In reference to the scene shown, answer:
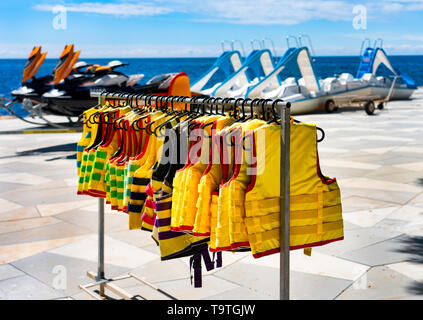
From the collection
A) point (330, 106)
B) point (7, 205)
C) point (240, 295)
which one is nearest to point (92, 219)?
point (7, 205)

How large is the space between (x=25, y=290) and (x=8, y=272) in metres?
0.51

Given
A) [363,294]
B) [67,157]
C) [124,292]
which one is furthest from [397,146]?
[124,292]

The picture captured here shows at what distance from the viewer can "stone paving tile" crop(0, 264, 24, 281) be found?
4863mm

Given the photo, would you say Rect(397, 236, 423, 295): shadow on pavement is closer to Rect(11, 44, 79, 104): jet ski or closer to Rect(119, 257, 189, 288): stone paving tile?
Rect(119, 257, 189, 288): stone paving tile

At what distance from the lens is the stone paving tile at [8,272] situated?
486 cm

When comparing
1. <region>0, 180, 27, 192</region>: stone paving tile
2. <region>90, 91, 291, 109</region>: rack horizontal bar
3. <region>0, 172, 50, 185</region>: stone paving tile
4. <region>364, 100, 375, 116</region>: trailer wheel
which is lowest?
<region>0, 180, 27, 192</region>: stone paving tile

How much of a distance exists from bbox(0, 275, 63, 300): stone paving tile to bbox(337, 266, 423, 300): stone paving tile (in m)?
2.53

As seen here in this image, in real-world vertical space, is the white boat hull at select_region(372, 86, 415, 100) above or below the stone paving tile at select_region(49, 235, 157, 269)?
above

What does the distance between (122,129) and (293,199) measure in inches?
65.9

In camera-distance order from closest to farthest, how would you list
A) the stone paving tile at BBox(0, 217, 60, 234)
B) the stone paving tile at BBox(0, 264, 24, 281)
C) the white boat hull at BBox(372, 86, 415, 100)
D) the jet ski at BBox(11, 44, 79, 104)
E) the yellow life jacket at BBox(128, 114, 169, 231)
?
1. the yellow life jacket at BBox(128, 114, 169, 231)
2. the stone paving tile at BBox(0, 264, 24, 281)
3. the stone paving tile at BBox(0, 217, 60, 234)
4. the jet ski at BBox(11, 44, 79, 104)
5. the white boat hull at BBox(372, 86, 415, 100)

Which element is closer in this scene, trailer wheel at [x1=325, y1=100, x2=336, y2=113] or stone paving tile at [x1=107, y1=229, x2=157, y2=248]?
stone paving tile at [x1=107, y1=229, x2=157, y2=248]

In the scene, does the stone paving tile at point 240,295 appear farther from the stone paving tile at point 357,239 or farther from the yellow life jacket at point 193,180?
the yellow life jacket at point 193,180

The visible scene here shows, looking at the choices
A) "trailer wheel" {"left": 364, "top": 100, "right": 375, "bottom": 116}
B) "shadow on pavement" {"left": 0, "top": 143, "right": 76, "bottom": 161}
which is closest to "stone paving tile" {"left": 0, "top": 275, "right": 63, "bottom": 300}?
"shadow on pavement" {"left": 0, "top": 143, "right": 76, "bottom": 161}

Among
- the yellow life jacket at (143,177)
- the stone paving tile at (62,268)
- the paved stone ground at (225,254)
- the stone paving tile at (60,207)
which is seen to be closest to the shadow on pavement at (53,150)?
the paved stone ground at (225,254)
